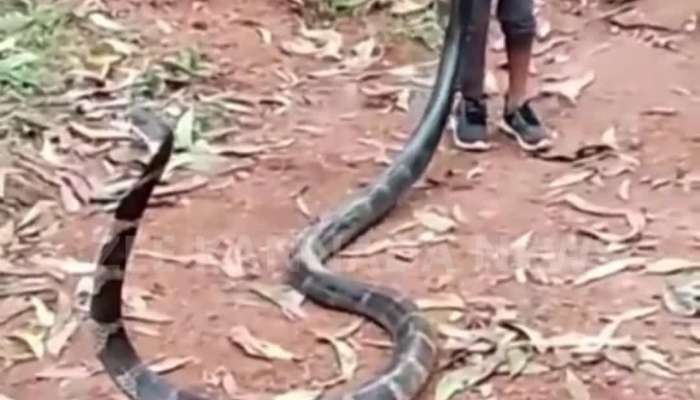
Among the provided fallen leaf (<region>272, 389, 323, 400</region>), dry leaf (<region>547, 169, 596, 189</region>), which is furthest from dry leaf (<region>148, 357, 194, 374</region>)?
dry leaf (<region>547, 169, 596, 189</region>)

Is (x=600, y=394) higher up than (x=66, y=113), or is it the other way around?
(x=66, y=113)

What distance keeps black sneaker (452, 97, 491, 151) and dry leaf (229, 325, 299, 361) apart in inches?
46.3

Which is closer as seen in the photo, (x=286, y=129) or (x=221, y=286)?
(x=221, y=286)

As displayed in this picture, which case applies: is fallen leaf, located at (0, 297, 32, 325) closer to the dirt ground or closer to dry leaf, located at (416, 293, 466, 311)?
the dirt ground

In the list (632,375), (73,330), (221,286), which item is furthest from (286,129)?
(632,375)

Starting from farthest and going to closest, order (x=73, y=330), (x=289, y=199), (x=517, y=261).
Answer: (x=289, y=199)
(x=517, y=261)
(x=73, y=330)

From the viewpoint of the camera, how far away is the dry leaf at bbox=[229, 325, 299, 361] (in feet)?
11.6

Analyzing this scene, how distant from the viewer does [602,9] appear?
559 centimetres

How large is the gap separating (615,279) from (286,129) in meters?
1.31

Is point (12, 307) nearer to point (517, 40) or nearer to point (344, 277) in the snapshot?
point (344, 277)

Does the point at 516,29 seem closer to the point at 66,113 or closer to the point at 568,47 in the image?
the point at 568,47

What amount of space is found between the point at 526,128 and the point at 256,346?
4.52 feet

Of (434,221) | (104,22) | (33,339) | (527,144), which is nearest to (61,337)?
(33,339)

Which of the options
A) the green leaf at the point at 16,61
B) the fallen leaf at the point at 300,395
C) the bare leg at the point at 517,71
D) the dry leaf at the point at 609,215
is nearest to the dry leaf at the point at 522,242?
the dry leaf at the point at 609,215
